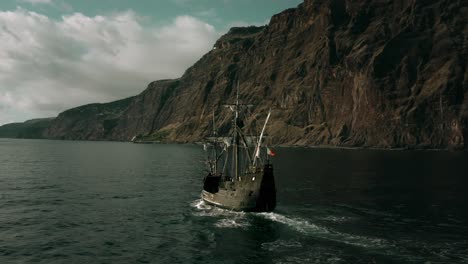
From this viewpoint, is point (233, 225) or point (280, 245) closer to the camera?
point (280, 245)

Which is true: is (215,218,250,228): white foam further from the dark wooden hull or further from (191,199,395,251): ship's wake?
the dark wooden hull

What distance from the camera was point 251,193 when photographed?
53.5m

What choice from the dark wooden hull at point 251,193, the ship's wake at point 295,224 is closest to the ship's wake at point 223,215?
the ship's wake at point 295,224

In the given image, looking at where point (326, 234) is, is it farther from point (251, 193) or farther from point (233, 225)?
point (251, 193)

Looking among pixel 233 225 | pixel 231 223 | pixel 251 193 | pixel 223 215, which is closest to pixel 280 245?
pixel 233 225

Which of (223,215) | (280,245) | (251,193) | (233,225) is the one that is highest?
(251,193)

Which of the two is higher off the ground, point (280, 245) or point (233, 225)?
point (233, 225)

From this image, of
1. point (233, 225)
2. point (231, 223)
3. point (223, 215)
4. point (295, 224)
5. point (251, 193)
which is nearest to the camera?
point (295, 224)

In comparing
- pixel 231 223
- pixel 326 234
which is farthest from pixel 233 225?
pixel 326 234

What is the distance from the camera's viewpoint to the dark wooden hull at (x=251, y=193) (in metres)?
52.4

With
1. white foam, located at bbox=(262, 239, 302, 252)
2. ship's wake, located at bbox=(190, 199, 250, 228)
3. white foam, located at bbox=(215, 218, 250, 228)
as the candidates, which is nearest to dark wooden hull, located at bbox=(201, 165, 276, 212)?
ship's wake, located at bbox=(190, 199, 250, 228)

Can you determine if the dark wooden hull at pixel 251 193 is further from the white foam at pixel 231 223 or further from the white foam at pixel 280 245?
the white foam at pixel 280 245

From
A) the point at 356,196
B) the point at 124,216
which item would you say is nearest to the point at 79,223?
the point at 124,216

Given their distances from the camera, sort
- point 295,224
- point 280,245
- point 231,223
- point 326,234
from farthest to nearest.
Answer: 1. point 231,223
2. point 295,224
3. point 326,234
4. point 280,245
